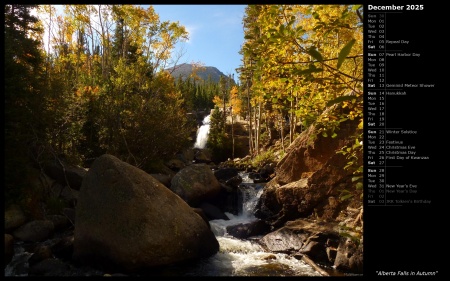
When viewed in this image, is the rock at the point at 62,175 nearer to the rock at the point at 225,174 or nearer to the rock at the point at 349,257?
the rock at the point at 225,174

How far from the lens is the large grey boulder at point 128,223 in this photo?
7441 millimetres

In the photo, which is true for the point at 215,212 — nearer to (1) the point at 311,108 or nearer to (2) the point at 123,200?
(2) the point at 123,200

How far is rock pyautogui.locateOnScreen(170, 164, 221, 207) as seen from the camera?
14.6 meters

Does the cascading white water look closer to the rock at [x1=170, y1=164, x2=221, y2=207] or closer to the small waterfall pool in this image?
the rock at [x1=170, y1=164, x2=221, y2=207]

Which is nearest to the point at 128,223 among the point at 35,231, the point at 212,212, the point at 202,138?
the point at 35,231

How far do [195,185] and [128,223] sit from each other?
7.46 meters

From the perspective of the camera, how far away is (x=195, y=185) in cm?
1493

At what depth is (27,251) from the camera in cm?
892

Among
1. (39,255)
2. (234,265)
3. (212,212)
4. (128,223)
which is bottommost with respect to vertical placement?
(234,265)

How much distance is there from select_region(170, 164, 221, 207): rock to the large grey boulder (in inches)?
233

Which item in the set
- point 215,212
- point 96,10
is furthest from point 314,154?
point 96,10

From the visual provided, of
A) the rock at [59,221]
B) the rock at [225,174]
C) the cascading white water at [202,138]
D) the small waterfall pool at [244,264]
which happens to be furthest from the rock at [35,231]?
the cascading white water at [202,138]

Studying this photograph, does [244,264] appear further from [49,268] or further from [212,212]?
[212,212]
